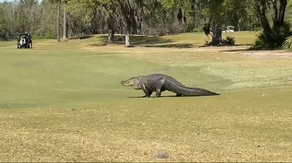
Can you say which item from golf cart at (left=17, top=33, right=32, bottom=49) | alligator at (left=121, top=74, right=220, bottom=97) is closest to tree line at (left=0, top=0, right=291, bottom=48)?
golf cart at (left=17, top=33, right=32, bottom=49)

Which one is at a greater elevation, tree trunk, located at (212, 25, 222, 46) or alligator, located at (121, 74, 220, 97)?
tree trunk, located at (212, 25, 222, 46)

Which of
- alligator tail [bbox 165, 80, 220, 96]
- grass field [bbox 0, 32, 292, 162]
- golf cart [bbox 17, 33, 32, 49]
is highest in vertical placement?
golf cart [bbox 17, 33, 32, 49]

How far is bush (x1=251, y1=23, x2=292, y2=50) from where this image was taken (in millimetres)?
41062

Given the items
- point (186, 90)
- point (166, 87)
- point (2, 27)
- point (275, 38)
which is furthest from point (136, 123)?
point (2, 27)

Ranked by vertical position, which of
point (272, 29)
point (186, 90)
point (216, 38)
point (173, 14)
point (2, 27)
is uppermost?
point (173, 14)

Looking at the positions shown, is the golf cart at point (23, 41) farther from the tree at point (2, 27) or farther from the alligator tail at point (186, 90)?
the tree at point (2, 27)

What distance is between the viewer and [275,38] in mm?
41250

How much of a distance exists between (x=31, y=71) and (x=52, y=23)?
75.8 m

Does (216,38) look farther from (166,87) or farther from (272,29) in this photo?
(166,87)

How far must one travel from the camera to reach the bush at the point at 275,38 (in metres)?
41.1

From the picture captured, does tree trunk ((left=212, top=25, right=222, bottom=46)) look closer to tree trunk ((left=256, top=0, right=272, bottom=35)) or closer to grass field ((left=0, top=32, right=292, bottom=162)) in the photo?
tree trunk ((left=256, top=0, right=272, bottom=35))

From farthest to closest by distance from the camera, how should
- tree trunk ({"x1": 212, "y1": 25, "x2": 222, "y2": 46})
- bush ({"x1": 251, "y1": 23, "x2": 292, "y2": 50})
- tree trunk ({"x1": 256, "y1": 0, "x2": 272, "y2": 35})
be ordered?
tree trunk ({"x1": 212, "y1": 25, "x2": 222, "y2": 46})
tree trunk ({"x1": 256, "y1": 0, "x2": 272, "y2": 35})
bush ({"x1": 251, "y1": 23, "x2": 292, "y2": 50})

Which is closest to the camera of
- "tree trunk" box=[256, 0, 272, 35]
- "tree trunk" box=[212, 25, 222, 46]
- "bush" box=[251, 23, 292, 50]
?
"bush" box=[251, 23, 292, 50]

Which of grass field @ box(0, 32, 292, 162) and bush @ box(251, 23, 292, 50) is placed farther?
bush @ box(251, 23, 292, 50)
